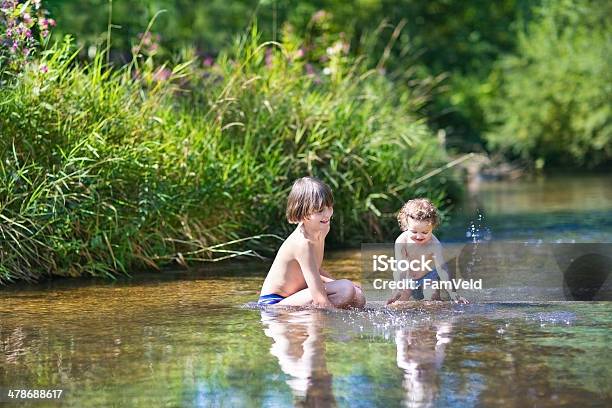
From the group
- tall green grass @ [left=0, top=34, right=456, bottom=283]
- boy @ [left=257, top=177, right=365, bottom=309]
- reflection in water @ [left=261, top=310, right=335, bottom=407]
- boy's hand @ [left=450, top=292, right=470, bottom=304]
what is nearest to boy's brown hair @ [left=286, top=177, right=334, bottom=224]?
boy @ [left=257, top=177, right=365, bottom=309]

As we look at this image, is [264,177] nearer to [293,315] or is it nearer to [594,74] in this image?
[293,315]

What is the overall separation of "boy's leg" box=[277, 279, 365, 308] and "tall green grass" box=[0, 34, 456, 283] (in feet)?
6.88

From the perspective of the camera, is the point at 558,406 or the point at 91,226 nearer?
the point at 558,406

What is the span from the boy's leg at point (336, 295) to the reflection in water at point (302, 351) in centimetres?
→ 9

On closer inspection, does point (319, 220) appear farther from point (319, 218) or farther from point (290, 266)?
point (290, 266)

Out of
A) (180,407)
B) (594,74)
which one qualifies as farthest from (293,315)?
(594,74)

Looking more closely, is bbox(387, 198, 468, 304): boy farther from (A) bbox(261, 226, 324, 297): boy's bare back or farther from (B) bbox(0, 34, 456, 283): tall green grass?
(B) bbox(0, 34, 456, 283): tall green grass

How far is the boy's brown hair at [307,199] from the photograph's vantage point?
6996 millimetres

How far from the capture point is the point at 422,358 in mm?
5605

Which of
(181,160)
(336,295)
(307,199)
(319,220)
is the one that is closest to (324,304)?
(336,295)

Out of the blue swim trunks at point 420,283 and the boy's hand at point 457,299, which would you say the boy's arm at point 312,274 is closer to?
the blue swim trunks at point 420,283

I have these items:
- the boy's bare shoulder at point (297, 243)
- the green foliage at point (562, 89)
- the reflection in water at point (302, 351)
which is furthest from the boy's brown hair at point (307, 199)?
the green foliage at point (562, 89)

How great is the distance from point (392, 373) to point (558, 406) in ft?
2.99

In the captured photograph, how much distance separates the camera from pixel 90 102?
929 cm
